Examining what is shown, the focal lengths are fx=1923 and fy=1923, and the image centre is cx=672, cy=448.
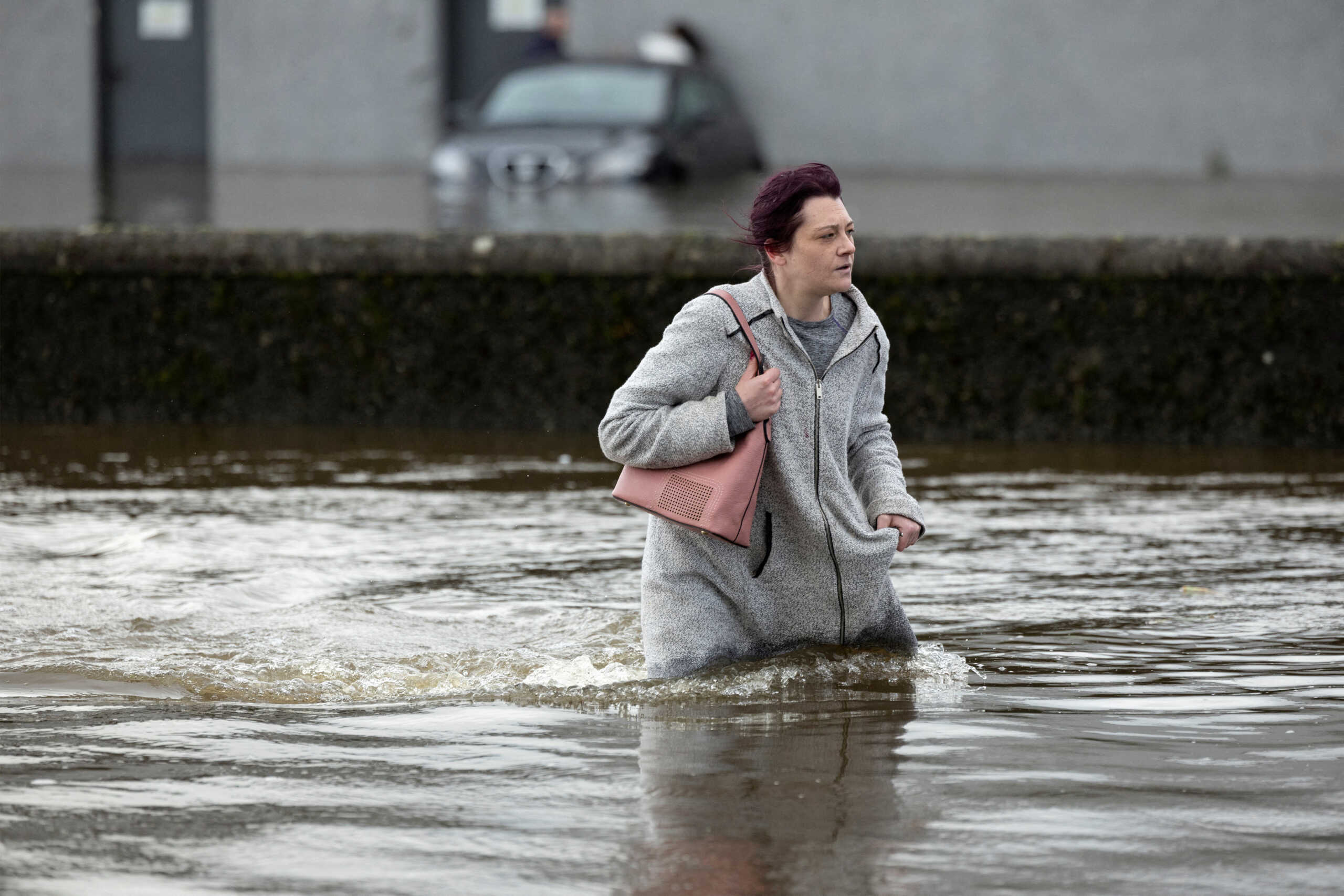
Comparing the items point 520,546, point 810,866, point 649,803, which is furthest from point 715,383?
point 520,546

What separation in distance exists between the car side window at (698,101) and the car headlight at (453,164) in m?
2.12

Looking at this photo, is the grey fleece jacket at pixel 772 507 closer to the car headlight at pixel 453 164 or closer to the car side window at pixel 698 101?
the car headlight at pixel 453 164

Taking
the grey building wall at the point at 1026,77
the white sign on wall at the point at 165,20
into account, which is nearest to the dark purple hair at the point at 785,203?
the grey building wall at the point at 1026,77

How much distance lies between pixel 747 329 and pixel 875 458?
44 cm

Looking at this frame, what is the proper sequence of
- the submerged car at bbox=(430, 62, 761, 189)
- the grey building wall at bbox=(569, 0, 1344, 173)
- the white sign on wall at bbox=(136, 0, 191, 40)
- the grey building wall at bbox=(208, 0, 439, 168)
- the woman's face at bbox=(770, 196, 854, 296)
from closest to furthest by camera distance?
the woman's face at bbox=(770, 196, 854, 296), the submerged car at bbox=(430, 62, 761, 189), the grey building wall at bbox=(569, 0, 1344, 173), the grey building wall at bbox=(208, 0, 439, 168), the white sign on wall at bbox=(136, 0, 191, 40)

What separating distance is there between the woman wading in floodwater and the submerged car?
37.8 ft

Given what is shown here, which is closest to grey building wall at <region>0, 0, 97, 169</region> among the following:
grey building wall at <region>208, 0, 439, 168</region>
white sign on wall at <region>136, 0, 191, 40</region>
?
white sign on wall at <region>136, 0, 191, 40</region>

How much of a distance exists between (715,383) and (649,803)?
1082mm

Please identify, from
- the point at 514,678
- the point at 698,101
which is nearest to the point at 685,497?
the point at 514,678

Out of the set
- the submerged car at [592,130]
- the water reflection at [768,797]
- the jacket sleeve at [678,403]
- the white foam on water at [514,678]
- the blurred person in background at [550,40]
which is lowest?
the white foam on water at [514,678]

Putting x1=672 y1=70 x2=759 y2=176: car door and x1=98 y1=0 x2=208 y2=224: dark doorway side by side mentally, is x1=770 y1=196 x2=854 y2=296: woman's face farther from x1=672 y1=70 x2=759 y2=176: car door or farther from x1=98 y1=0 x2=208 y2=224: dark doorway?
x1=98 y1=0 x2=208 y2=224: dark doorway

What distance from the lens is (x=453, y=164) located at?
16.1 m

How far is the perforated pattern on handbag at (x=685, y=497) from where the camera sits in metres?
4.03

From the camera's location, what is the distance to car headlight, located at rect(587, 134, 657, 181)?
52.5ft
